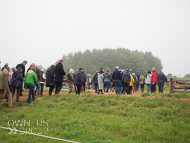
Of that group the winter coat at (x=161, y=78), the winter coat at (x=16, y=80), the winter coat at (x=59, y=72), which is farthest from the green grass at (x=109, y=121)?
the winter coat at (x=161, y=78)

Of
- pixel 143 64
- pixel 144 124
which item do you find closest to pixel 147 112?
pixel 144 124

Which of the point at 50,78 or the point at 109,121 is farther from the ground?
the point at 50,78

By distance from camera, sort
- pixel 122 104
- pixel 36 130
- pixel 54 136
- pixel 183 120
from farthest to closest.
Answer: pixel 122 104 → pixel 183 120 → pixel 36 130 → pixel 54 136

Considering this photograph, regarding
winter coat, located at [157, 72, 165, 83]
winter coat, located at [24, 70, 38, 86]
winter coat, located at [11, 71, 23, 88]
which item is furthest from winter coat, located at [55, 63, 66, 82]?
winter coat, located at [157, 72, 165, 83]

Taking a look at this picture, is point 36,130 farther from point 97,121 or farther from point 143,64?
point 143,64

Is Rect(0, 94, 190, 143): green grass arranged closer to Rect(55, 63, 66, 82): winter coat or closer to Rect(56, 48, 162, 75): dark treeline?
Rect(55, 63, 66, 82): winter coat

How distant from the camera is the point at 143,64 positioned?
77438 millimetres

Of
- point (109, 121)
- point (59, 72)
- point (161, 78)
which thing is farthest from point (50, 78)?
point (161, 78)

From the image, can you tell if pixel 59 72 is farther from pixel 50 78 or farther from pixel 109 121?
pixel 109 121

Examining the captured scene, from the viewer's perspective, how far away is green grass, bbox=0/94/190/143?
5246mm

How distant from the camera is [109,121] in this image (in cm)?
638

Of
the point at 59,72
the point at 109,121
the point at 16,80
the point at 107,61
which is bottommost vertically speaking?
the point at 109,121

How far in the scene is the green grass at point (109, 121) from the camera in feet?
17.2

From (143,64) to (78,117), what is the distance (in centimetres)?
7414
